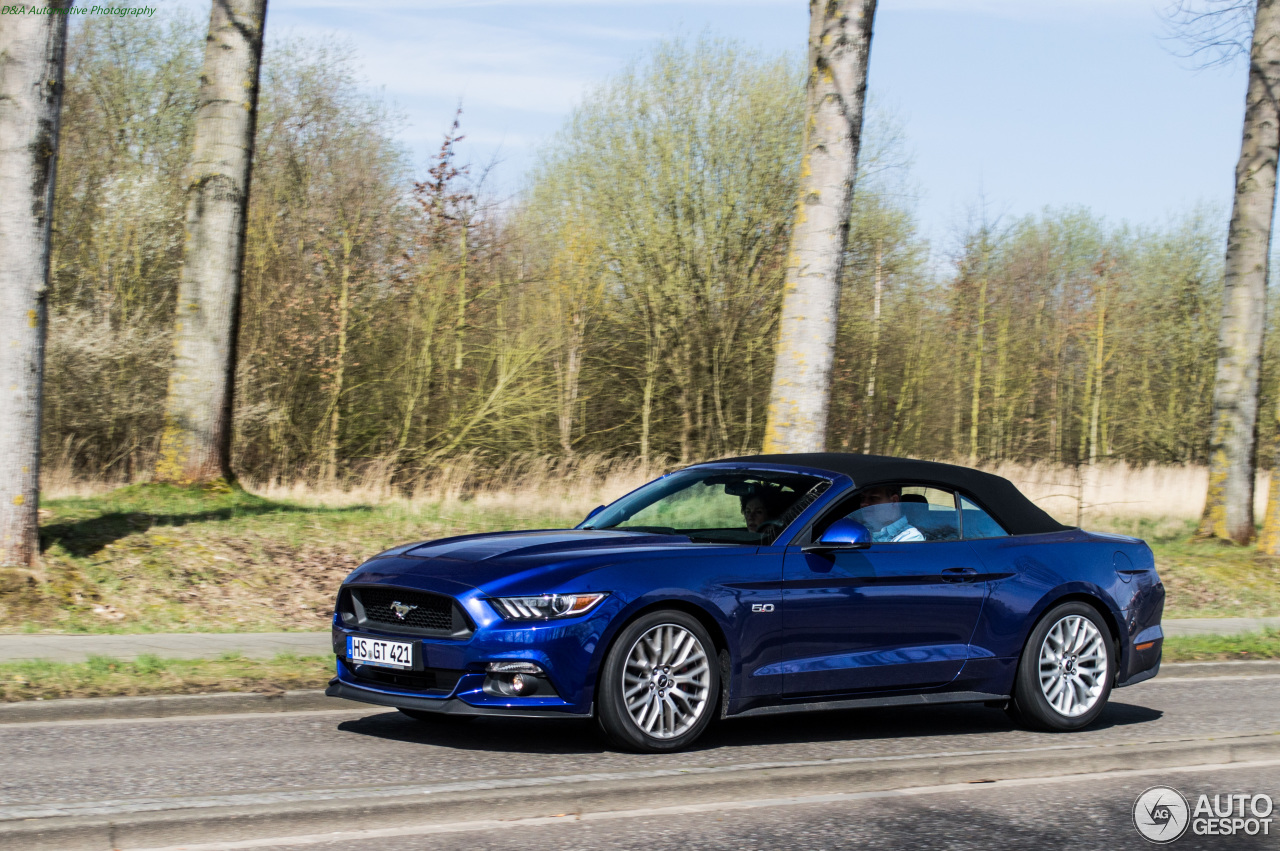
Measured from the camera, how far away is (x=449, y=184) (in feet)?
81.5

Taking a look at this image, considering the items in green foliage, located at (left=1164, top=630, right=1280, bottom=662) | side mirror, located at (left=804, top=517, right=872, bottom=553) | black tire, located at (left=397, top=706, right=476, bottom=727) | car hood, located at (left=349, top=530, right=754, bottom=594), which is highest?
side mirror, located at (left=804, top=517, right=872, bottom=553)

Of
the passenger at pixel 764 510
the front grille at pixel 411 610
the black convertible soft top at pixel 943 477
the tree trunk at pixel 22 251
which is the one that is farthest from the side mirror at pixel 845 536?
the tree trunk at pixel 22 251

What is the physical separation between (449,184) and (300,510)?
1099 centimetres

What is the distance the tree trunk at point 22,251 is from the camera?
35.1ft

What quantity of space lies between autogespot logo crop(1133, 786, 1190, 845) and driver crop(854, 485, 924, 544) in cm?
192

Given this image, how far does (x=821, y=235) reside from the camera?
40.3ft

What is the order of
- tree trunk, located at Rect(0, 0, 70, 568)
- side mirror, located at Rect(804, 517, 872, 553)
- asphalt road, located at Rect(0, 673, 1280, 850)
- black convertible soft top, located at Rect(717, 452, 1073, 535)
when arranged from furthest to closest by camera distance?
tree trunk, located at Rect(0, 0, 70, 568) < black convertible soft top, located at Rect(717, 452, 1073, 535) < side mirror, located at Rect(804, 517, 872, 553) < asphalt road, located at Rect(0, 673, 1280, 850)

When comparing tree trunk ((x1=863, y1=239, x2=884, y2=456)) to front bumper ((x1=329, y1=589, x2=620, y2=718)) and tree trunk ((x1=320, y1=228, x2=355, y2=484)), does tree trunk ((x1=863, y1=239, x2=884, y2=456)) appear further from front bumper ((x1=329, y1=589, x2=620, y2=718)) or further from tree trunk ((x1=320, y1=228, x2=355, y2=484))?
front bumper ((x1=329, y1=589, x2=620, y2=718))

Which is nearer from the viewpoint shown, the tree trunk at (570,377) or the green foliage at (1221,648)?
the green foliage at (1221,648)

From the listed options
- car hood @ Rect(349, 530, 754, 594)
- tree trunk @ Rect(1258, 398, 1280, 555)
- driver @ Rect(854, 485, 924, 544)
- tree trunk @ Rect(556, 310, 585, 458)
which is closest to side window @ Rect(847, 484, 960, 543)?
driver @ Rect(854, 485, 924, 544)

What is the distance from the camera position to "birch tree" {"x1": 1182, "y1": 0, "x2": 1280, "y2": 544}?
63.0 feet

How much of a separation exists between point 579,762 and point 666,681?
1.90 ft

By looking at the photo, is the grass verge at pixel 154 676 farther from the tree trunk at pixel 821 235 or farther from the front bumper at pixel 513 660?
the tree trunk at pixel 821 235

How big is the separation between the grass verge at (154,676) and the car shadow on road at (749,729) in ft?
3.11
